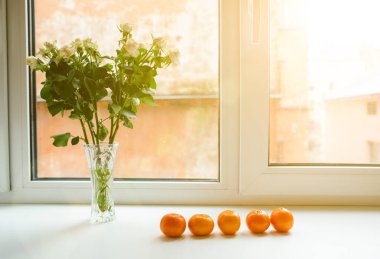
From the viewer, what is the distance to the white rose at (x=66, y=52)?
0.89 meters

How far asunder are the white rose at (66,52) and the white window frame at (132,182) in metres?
0.35

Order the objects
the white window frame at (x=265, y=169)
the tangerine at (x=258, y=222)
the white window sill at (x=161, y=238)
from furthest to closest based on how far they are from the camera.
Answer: the white window frame at (x=265, y=169) < the tangerine at (x=258, y=222) < the white window sill at (x=161, y=238)

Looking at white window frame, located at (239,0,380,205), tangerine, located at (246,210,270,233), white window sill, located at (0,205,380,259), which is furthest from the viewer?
white window frame, located at (239,0,380,205)

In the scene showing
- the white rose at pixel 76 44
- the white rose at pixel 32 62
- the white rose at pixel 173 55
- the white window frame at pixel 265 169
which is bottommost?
the white window frame at pixel 265 169

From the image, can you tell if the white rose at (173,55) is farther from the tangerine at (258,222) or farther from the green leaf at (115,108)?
the tangerine at (258,222)

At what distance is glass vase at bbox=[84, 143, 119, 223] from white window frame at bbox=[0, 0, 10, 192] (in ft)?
1.29

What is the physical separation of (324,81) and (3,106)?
105 cm

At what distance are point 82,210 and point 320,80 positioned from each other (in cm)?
86

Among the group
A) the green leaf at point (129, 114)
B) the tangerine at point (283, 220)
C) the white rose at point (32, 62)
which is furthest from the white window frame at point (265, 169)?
the white rose at point (32, 62)

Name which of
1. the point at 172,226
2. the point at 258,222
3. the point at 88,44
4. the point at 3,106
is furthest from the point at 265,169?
the point at 3,106

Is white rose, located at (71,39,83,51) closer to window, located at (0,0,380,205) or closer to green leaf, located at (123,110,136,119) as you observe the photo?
green leaf, located at (123,110,136,119)

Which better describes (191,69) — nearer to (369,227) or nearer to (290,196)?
(290,196)

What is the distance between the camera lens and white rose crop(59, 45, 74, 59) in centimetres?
89

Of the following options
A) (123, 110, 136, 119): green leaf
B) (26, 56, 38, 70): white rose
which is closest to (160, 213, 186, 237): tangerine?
(123, 110, 136, 119): green leaf
